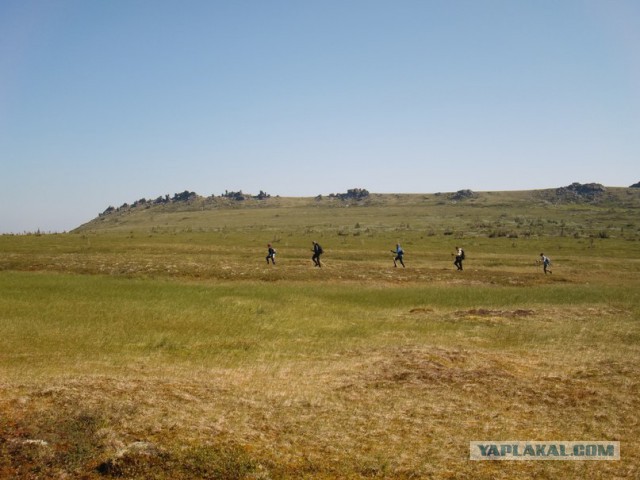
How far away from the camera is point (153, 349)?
19812 mm

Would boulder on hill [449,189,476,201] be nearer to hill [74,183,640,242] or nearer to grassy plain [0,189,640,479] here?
hill [74,183,640,242]

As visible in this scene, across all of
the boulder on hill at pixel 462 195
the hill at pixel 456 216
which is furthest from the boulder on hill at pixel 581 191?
the boulder on hill at pixel 462 195

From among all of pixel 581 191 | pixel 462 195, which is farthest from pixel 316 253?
pixel 581 191

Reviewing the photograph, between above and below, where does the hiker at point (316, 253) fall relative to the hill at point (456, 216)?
below

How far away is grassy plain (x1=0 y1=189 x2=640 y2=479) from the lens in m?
10.2

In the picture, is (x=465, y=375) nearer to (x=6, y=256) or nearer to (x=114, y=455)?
(x=114, y=455)

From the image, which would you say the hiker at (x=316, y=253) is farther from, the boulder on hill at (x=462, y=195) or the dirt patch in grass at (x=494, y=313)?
the boulder on hill at (x=462, y=195)

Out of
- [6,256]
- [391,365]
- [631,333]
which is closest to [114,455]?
[391,365]

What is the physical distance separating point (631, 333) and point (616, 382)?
9.68 m

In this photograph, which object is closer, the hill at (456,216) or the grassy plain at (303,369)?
the grassy plain at (303,369)

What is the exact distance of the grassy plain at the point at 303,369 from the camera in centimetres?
1016

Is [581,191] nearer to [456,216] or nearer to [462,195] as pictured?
[462,195]

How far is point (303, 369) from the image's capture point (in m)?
17.4

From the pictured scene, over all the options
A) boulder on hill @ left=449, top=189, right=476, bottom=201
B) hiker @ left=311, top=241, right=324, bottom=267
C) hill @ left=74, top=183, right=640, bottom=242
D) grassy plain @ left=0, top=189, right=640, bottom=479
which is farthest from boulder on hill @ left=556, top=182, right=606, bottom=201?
hiker @ left=311, top=241, right=324, bottom=267
